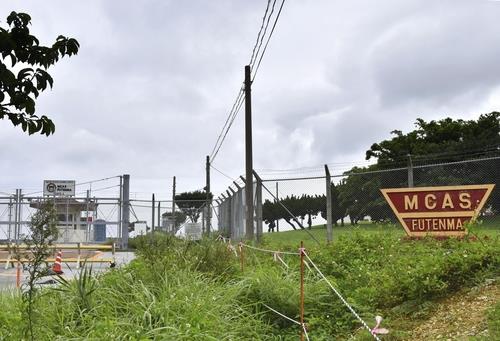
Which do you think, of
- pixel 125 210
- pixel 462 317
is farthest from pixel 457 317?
pixel 125 210

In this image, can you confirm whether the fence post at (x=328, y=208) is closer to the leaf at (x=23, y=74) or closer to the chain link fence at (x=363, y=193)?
the chain link fence at (x=363, y=193)

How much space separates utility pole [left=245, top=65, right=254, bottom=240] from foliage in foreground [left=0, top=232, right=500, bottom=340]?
22.9 ft

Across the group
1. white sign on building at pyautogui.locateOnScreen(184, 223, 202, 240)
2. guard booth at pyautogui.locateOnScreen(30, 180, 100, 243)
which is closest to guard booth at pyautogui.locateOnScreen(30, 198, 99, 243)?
guard booth at pyautogui.locateOnScreen(30, 180, 100, 243)

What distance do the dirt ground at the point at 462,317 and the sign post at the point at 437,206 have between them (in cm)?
503

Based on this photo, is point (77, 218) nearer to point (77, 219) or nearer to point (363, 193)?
point (77, 219)

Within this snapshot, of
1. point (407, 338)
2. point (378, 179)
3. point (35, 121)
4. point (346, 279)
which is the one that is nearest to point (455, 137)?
point (378, 179)

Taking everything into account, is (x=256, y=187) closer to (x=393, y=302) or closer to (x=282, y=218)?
(x=282, y=218)

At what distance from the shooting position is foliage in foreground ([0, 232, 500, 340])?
5.34 m

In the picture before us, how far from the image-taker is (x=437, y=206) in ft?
36.5

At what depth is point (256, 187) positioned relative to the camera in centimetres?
1505

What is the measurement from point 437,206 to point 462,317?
621 cm

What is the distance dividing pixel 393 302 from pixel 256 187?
9.04 meters

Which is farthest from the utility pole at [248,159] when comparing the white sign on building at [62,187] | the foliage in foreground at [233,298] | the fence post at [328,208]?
the white sign on building at [62,187]

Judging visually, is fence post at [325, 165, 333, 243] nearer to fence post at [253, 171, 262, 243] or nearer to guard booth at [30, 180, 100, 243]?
fence post at [253, 171, 262, 243]
